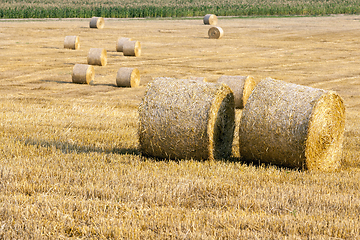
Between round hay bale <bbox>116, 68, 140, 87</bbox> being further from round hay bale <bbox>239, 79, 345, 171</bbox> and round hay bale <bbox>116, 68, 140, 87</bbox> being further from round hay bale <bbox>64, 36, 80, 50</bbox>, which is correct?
round hay bale <bbox>64, 36, 80, 50</bbox>

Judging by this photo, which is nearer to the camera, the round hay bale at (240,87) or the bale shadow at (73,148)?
the bale shadow at (73,148)

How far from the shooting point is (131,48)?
28703 mm

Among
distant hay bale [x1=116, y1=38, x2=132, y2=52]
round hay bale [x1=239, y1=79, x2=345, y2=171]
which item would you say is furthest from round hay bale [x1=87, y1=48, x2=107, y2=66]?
round hay bale [x1=239, y1=79, x2=345, y2=171]

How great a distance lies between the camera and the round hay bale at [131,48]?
1129 inches

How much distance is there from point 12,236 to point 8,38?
33105mm

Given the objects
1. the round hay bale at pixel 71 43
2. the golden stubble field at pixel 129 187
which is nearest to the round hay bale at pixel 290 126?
the golden stubble field at pixel 129 187

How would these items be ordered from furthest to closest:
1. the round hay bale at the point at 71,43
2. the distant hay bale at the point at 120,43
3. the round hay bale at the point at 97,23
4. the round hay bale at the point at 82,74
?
1. the round hay bale at the point at 97,23
2. the round hay bale at the point at 71,43
3. the distant hay bale at the point at 120,43
4. the round hay bale at the point at 82,74

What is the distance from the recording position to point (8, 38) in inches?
1388

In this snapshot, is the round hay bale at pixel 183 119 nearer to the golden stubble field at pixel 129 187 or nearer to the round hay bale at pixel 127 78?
the golden stubble field at pixel 129 187

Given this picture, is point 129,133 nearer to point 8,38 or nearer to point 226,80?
point 226,80

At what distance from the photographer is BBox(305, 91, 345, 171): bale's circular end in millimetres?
7586

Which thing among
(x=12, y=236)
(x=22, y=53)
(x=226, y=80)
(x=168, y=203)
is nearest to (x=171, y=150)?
(x=168, y=203)

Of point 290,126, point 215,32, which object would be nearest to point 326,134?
point 290,126

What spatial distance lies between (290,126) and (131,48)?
2215 centimetres
